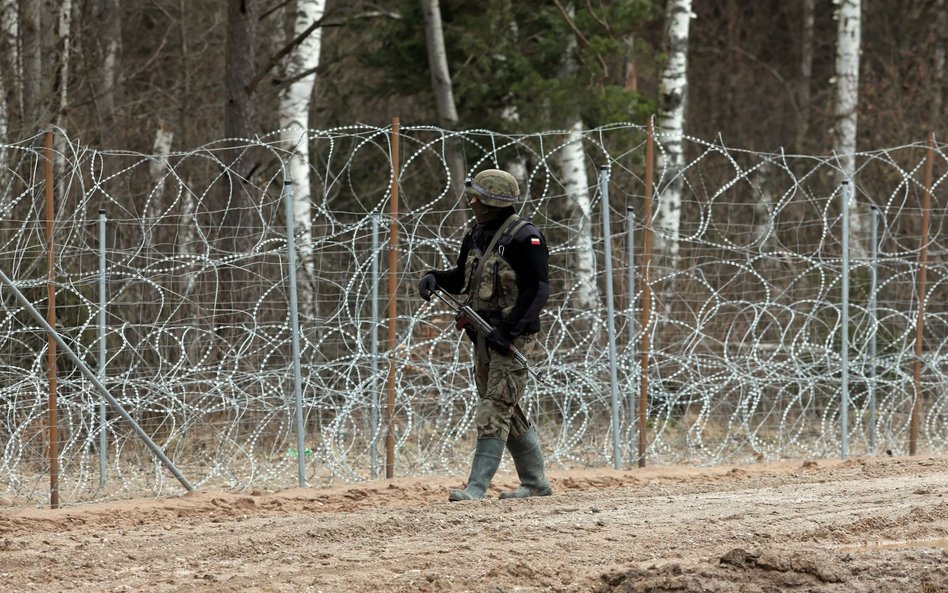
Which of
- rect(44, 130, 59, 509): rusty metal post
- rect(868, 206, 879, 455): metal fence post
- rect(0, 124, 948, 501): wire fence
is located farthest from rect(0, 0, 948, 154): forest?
rect(44, 130, 59, 509): rusty metal post

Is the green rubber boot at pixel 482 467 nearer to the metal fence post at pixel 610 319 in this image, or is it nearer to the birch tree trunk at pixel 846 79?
the metal fence post at pixel 610 319

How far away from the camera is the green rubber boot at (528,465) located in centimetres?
816

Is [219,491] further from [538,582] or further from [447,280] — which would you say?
[538,582]

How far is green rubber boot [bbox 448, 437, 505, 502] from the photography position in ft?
26.0

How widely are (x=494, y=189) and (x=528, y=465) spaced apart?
1.69 m

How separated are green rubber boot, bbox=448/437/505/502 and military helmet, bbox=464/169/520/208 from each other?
4.46 feet

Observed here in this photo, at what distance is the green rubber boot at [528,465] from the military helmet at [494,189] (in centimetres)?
140

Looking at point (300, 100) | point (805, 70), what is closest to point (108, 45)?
point (300, 100)

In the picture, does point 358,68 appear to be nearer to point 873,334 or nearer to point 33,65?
point 33,65

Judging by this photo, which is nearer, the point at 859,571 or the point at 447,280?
the point at 859,571

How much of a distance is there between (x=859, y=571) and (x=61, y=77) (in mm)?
11264

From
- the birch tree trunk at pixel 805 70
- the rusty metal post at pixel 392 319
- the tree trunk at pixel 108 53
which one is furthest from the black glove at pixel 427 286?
the birch tree trunk at pixel 805 70

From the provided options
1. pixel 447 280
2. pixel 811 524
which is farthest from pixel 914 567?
pixel 447 280

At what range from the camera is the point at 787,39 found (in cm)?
3303
